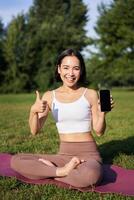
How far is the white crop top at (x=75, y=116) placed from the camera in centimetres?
550

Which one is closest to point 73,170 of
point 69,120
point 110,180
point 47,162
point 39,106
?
point 47,162

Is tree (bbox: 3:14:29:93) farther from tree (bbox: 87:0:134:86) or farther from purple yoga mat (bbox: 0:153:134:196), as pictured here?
purple yoga mat (bbox: 0:153:134:196)

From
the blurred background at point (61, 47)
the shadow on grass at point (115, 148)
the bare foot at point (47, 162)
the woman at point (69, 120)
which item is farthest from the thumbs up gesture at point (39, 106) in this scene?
the blurred background at point (61, 47)

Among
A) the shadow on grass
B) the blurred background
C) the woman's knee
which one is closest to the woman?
the woman's knee

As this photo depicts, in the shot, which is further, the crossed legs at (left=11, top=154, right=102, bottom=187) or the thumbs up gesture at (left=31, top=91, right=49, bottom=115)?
the thumbs up gesture at (left=31, top=91, right=49, bottom=115)

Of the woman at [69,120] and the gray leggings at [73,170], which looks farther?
the woman at [69,120]

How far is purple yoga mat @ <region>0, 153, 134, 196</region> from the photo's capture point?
4992 mm

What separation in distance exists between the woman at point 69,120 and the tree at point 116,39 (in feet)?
143

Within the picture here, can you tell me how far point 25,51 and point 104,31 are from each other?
1220 cm

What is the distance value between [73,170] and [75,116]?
73 cm

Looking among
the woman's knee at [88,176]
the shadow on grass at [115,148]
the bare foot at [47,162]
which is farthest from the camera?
the shadow on grass at [115,148]

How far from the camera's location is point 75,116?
549cm

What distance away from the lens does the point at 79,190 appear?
500 cm

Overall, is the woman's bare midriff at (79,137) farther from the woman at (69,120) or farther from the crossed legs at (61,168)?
the crossed legs at (61,168)
